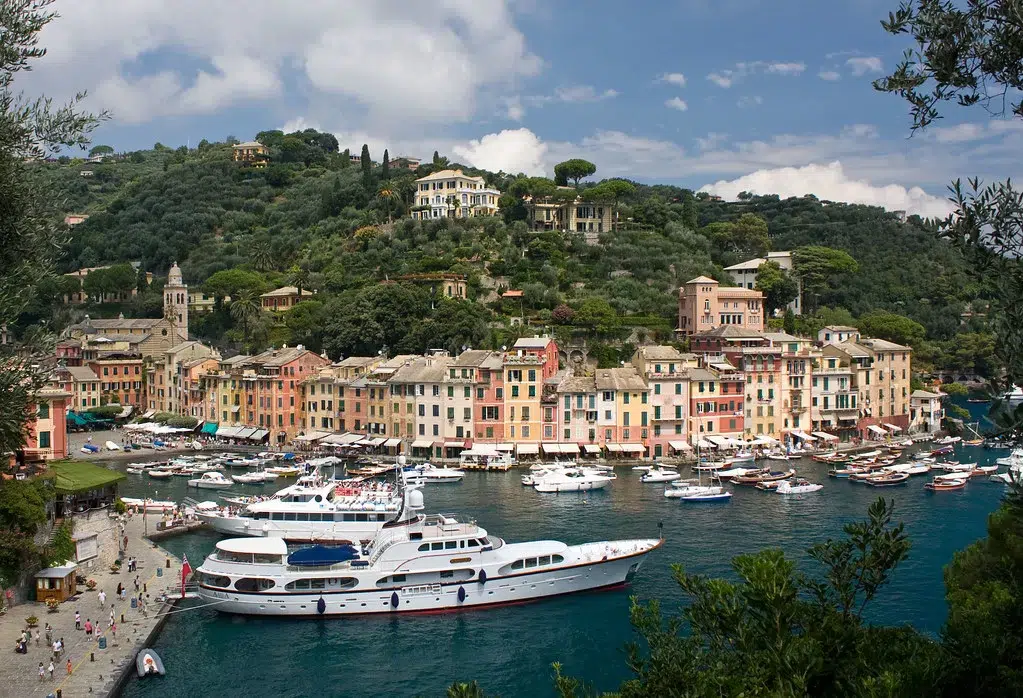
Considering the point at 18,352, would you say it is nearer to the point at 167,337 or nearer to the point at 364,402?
the point at 364,402

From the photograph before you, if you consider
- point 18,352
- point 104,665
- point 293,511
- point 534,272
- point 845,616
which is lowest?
point 104,665

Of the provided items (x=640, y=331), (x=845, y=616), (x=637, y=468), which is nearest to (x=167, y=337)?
(x=640, y=331)

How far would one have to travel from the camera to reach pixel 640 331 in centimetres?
7638

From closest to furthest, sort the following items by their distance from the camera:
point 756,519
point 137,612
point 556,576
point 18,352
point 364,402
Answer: point 18,352 → point 137,612 → point 556,576 → point 756,519 → point 364,402

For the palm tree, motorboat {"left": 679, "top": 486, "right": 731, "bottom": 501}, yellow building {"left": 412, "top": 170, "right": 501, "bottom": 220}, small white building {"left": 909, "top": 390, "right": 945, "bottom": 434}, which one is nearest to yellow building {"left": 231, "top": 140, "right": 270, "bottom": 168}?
yellow building {"left": 412, "top": 170, "right": 501, "bottom": 220}

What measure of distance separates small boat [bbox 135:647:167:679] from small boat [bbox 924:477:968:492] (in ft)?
129

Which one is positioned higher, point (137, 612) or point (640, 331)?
point (640, 331)

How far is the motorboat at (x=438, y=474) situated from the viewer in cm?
5225

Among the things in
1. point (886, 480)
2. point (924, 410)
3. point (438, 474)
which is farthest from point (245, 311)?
point (924, 410)

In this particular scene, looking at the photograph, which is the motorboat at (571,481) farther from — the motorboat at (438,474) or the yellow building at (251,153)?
the yellow building at (251,153)

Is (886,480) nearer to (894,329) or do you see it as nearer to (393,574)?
(393,574)

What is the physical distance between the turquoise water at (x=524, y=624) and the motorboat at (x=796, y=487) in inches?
112

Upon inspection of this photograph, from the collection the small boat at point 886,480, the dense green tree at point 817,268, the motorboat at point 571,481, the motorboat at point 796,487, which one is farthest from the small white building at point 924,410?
the motorboat at point 571,481

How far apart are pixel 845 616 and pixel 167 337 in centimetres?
7971
